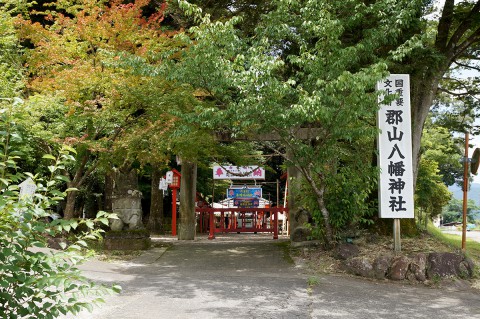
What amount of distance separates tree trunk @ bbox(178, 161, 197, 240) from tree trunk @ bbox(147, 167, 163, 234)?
5.68 metres

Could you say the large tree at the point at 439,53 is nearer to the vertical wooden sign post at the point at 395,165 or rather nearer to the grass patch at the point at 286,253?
the vertical wooden sign post at the point at 395,165

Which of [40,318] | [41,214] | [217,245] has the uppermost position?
[41,214]

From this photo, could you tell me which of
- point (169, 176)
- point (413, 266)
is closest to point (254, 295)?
point (413, 266)

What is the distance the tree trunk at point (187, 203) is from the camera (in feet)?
51.1

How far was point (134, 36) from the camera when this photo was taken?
9.98m

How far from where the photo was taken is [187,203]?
15680mm

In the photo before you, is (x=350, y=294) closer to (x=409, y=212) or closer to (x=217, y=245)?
(x=409, y=212)

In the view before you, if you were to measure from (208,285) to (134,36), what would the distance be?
5476 millimetres

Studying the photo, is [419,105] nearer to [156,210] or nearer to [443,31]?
[443,31]

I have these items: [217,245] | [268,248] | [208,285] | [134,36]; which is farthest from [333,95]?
[217,245]

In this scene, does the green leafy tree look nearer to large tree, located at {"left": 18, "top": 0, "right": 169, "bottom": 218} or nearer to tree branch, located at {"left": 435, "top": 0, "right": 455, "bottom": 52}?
large tree, located at {"left": 18, "top": 0, "right": 169, "bottom": 218}

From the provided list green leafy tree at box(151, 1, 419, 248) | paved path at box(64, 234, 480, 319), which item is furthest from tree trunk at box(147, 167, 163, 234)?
green leafy tree at box(151, 1, 419, 248)

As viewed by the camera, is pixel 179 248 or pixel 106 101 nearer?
pixel 106 101

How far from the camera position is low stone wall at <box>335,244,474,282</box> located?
8.50 meters
